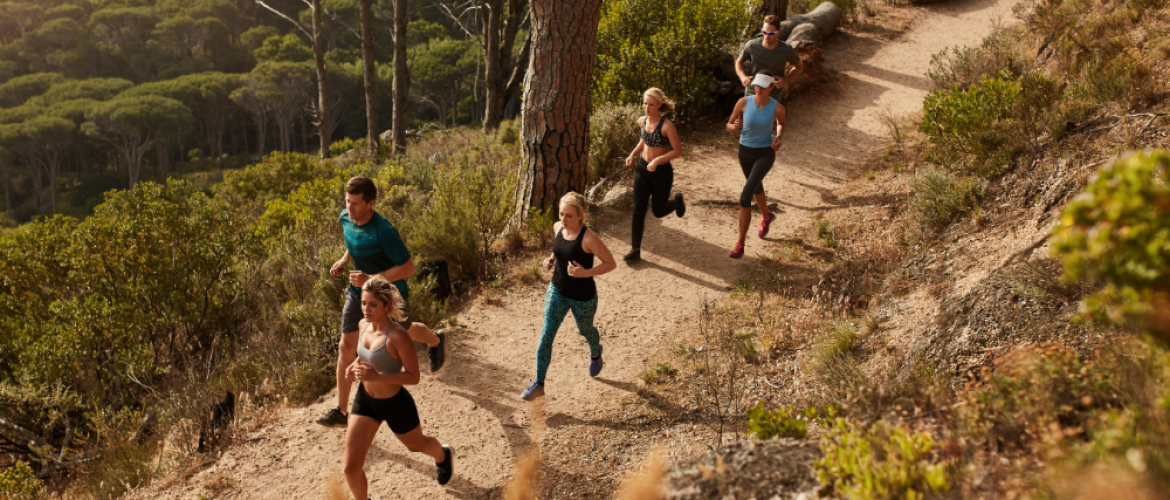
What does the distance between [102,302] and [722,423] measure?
7318 mm

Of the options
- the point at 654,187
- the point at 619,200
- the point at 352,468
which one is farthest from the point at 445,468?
the point at 619,200

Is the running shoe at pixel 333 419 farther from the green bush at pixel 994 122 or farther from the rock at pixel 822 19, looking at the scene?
the rock at pixel 822 19

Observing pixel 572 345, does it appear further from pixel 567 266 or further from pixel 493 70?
pixel 493 70

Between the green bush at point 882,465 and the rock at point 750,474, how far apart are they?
161 mm

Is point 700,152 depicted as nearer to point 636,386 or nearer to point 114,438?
point 636,386

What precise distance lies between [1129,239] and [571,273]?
10.3ft

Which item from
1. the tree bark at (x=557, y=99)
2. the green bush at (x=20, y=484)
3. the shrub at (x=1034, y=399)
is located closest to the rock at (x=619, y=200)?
the tree bark at (x=557, y=99)

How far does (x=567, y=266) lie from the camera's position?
4559mm

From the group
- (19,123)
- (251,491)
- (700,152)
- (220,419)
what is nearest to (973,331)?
(251,491)

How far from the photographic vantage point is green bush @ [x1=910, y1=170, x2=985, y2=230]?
5.97 m

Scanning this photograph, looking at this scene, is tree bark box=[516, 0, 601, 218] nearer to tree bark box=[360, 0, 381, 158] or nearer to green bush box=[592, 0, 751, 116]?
green bush box=[592, 0, 751, 116]

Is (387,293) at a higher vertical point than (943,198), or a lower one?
lower

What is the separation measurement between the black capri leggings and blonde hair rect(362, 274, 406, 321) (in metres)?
3.70

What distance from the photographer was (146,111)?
34969mm
